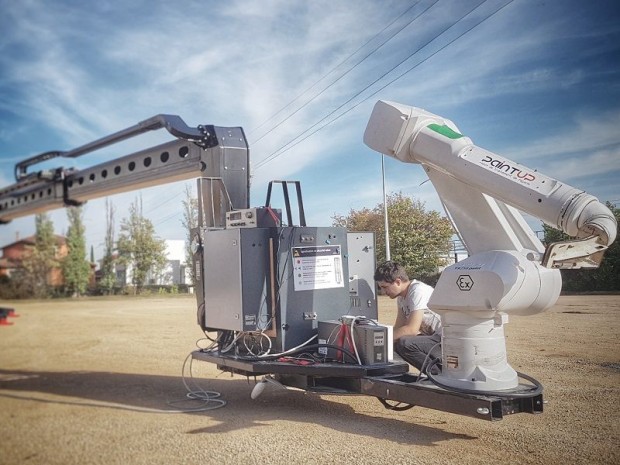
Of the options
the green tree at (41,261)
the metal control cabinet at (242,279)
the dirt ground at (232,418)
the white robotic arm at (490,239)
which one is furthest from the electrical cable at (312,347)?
the green tree at (41,261)

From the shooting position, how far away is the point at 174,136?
4.97 meters

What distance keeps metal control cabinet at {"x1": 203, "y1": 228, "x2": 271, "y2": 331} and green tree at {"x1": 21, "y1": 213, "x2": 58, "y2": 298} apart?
6.15ft

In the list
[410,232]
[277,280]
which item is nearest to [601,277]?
[410,232]

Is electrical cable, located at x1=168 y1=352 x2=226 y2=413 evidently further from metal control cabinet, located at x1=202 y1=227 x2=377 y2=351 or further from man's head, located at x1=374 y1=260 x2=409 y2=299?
man's head, located at x1=374 y1=260 x2=409 y2=299

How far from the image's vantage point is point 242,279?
4625 mm

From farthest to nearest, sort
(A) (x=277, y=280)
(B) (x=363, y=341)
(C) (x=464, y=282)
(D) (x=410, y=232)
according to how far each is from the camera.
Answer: (D) (x=410, y=232) → (A) (x=277, y=280) → (B) (x=363, y=341) → (C) (x=464, y=282)

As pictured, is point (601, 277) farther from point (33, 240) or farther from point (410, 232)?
point (33, 240)

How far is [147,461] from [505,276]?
→ 8.26ft

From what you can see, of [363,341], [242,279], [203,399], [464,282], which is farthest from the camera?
[203,399]

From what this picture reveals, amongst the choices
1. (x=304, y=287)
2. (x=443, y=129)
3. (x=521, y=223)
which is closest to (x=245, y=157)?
(x=304, y=287)

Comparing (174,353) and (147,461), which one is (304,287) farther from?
(174,353)

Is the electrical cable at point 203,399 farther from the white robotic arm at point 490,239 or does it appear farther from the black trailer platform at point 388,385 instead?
the white robotic arm at point 490,239

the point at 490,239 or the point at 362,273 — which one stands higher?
the point at 490,239

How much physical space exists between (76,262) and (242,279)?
1692 mm
